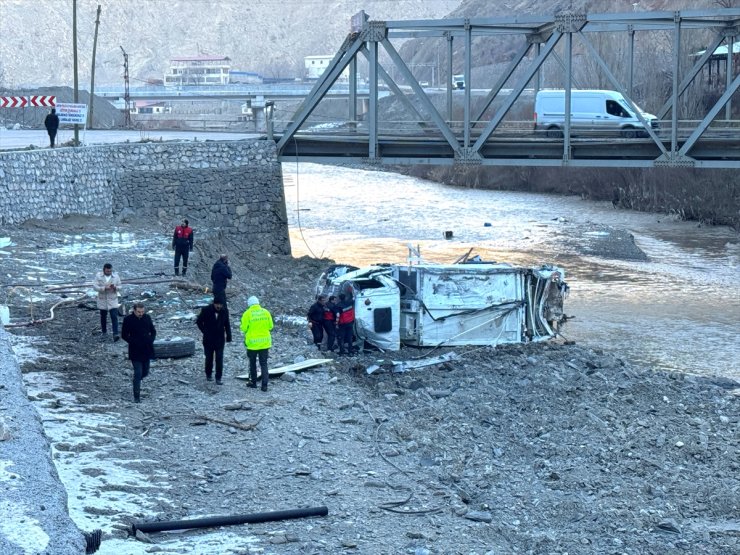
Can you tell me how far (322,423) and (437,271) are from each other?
5.61m

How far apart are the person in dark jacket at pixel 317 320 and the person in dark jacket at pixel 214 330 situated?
2.89 meters

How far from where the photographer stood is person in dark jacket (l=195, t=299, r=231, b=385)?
14.5m

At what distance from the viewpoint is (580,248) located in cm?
3572

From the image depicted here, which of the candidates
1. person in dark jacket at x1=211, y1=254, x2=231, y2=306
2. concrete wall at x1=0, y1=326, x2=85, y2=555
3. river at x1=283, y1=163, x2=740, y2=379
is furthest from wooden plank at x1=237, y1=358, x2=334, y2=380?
river at x1=283, y1=163, x2=740, y2=379

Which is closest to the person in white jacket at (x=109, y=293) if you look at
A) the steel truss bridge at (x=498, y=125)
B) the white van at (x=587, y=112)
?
the steel truss bridge at (x=498, y=125)

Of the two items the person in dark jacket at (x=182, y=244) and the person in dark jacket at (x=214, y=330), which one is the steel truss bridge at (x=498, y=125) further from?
the person in dark jacket at (x=214, y=330)

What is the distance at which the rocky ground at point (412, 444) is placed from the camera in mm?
11180

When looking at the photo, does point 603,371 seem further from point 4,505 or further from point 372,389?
point 4,505

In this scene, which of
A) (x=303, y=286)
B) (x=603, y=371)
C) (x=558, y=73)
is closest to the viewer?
(x=603, y=371)

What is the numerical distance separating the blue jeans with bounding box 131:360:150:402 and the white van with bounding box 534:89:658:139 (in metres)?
21.8

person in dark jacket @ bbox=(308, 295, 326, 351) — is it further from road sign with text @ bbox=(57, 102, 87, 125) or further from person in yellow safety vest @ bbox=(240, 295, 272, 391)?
road sign with text @ bbox=(57, 102, 87, 125)

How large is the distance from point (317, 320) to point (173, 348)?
2.61 metres

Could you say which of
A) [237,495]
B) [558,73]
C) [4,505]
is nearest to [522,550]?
[237,495]

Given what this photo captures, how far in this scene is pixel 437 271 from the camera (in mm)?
19016
